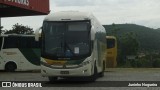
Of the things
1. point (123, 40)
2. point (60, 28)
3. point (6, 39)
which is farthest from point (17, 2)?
point (123, 40)

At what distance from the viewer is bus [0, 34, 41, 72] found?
33906mm

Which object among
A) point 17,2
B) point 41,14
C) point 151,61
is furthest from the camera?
→ point 151,61

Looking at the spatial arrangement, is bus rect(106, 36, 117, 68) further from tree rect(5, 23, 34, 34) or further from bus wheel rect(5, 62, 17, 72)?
tree rect(5, 23, 34, 34)

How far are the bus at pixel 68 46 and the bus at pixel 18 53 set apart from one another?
13.3 metres

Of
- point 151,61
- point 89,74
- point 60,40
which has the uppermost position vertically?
point 60,40

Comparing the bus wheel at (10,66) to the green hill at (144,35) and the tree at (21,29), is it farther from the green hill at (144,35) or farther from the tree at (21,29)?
the green hill at (144,35)

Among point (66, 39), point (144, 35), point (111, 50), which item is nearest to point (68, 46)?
point (66, 39)

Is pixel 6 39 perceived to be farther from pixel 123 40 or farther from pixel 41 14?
pixel 123 40

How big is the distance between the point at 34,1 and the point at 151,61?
3064cm

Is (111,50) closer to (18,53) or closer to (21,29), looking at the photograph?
(18,53)

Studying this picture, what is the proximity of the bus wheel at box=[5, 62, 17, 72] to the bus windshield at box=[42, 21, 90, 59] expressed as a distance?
1387 centimetres

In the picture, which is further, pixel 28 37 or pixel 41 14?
pixel 41 14

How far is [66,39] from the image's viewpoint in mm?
20609

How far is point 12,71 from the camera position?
112 ft
